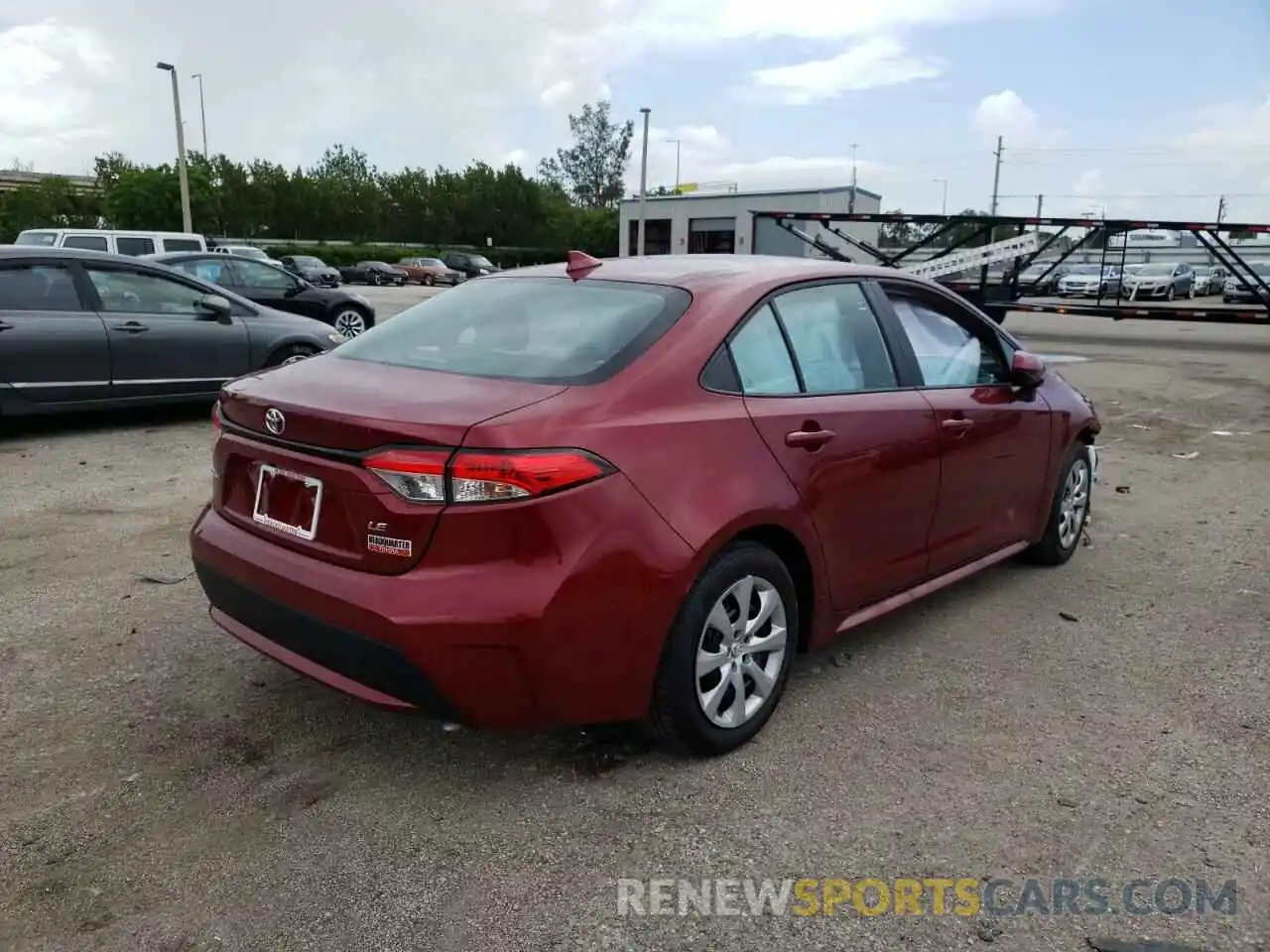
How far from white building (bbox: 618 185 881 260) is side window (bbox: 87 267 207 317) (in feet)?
106

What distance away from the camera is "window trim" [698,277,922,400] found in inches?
127

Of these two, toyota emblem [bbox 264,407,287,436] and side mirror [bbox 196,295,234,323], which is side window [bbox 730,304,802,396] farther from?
side mirror [bbox 196,295,234,323]

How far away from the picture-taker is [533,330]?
3.37 metres

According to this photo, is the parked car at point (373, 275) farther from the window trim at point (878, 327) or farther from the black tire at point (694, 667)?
the black tire at point (694, 667)

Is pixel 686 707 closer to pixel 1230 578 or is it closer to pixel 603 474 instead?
pixel 603 474

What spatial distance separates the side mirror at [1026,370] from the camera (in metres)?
4.48

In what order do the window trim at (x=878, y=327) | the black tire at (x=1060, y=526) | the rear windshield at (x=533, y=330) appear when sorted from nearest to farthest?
the rear windshield at (x=533, y=330) < the window trim at (x=878, y=327) < the black tire at (x=1060, y=526)

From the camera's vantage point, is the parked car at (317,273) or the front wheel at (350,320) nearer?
the front wheel at (350,320)

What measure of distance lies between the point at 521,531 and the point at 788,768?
4.00 ft

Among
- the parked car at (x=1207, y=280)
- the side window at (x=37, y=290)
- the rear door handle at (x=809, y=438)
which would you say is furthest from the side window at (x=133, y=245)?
the parked car at (x=1207, y=280)

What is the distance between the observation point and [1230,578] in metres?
5.07

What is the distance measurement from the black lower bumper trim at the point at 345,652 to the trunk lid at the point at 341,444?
19 centimetres

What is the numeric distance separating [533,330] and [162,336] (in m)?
5.86

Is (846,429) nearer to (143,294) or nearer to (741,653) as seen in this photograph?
(741,653)
